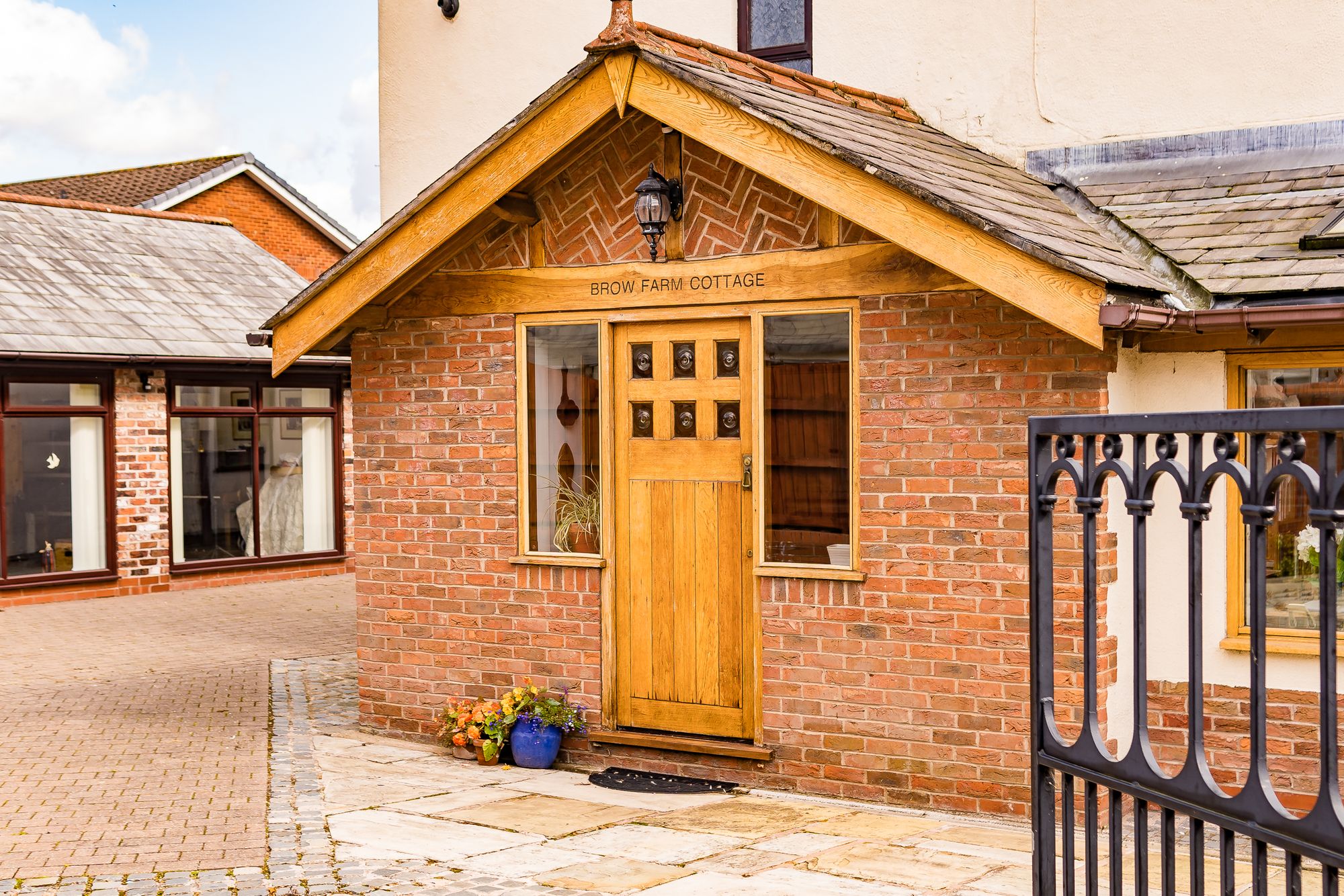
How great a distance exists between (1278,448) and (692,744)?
5.74m

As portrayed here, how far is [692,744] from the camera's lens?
838 cm

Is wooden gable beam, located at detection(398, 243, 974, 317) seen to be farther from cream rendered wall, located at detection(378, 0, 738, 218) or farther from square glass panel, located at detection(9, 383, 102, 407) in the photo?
square glass panel, located at detection(9, 383, 102, 407)

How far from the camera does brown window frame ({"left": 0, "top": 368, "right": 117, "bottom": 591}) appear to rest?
16.5 metres

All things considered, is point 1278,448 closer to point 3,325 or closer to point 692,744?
point 692,744

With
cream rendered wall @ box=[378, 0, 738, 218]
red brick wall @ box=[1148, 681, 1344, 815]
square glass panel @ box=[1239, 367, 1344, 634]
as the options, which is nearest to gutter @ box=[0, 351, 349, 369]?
cream rendered wall @ box=[378, 0, 738, 218]

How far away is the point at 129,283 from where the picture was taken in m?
19.2

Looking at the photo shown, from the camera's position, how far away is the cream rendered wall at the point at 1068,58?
8.66 meters

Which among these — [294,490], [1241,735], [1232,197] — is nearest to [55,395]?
[294,490]

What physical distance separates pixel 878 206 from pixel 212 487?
1354 centimetres

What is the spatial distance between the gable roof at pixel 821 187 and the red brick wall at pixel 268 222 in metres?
21.2

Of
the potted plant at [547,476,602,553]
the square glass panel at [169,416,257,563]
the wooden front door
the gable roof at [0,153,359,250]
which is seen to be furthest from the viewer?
the gable roof at [0,153,359,250]

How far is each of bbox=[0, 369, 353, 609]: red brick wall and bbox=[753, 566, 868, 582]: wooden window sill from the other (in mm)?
11817

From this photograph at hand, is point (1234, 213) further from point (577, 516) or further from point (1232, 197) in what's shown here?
point (577, 516)

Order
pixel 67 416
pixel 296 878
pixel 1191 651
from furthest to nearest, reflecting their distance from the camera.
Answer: pixel 67 416 < pixel 296 878 < pixel 1191 651
